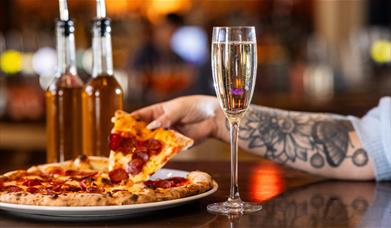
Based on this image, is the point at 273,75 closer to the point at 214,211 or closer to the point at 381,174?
the point at 381,174

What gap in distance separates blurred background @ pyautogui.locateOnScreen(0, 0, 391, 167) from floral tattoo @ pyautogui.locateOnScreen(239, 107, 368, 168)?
139 inches

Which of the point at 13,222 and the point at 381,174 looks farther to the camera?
the point at 381,174

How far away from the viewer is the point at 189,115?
6.57ft

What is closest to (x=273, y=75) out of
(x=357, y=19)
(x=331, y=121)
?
(x=357, y=19)

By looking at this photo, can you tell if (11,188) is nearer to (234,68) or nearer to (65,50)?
(234,68)

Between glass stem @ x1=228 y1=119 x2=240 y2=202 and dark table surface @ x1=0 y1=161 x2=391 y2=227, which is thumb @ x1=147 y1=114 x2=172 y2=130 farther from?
glass stem @ x1=228 y1=119 x2=240 y2=202

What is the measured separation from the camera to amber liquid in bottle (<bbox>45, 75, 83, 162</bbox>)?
2057 millimetres

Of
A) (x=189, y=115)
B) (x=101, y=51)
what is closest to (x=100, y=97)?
(x=101, y=51)

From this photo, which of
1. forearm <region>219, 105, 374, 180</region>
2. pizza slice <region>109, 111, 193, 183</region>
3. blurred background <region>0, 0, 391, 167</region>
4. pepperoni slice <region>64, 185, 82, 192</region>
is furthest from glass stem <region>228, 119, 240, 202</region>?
blurred background <region>0, 0, 391, 167</region>

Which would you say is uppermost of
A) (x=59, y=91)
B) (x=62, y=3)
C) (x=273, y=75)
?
(x=62, y=3)

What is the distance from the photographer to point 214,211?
1.49 meters

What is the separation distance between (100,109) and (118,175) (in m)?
0.36

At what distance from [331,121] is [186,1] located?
236 inches

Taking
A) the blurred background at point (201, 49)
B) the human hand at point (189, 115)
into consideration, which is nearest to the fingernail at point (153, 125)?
the human hand at point (189, 115)
